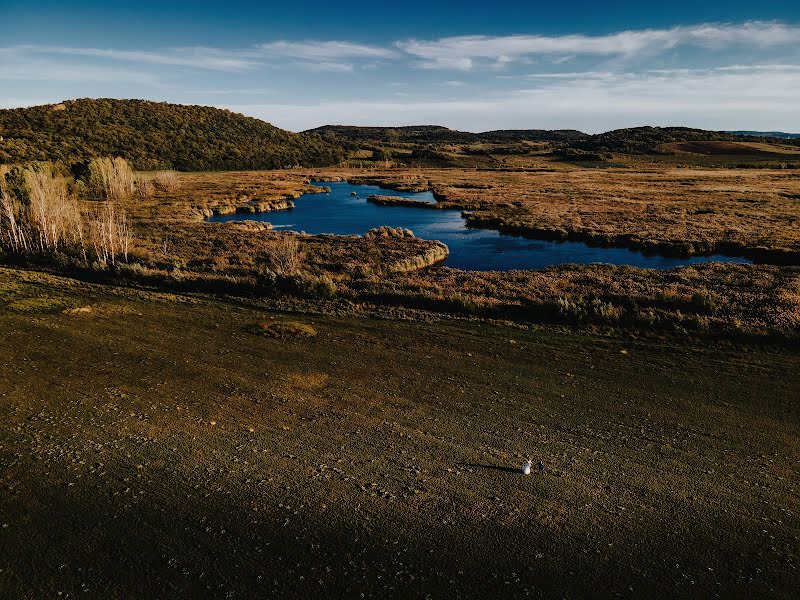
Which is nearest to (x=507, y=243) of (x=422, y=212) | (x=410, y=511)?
(x=422, y=212)

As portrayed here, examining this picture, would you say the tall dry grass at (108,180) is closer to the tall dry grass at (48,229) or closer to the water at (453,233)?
the water at (453,233)

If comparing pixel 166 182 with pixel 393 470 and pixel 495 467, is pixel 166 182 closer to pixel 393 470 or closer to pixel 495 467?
pixel 393 470

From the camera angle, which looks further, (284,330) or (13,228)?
(13,228)

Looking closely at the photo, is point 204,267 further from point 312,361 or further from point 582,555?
point 582,555

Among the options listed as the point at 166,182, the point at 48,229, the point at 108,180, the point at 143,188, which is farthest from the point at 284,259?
the point at 166,182

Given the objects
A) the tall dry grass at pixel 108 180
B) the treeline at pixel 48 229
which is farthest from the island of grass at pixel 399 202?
the treeline at pixel 48 229

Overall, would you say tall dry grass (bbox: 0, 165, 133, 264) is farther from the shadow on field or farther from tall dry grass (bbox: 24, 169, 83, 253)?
the shadow on field
